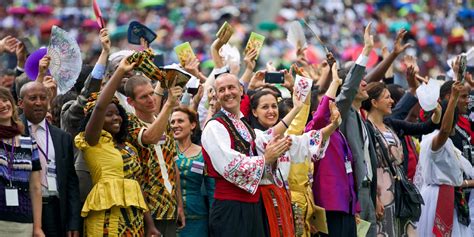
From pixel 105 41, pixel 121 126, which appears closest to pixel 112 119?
pixel 121 126

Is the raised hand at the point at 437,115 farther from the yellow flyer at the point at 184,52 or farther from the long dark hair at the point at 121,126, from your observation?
the long dark hair at the point at 121,126

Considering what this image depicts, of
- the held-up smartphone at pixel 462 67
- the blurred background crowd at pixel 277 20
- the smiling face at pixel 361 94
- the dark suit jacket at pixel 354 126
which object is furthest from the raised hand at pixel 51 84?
the blurred background crowd at pixel 277 20

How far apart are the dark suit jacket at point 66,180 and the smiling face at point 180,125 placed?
1.32 m

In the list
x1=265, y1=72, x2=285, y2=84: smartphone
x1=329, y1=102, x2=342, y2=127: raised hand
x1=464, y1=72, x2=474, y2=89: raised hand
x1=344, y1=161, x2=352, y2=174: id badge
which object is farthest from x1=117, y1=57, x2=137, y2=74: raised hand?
x1=464, y1=72, x2=474, y2=89: raised hand

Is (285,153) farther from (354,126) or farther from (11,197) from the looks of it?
(11,197)

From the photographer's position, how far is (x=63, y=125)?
10633 millimetres

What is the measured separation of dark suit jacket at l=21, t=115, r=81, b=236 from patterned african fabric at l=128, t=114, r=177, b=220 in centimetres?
51

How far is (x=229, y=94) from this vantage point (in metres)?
10.5

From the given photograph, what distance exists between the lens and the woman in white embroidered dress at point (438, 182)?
1297cm

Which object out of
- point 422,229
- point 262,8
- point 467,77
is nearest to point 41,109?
point 422,229

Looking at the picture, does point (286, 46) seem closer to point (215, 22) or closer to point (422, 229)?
point (215, 22)

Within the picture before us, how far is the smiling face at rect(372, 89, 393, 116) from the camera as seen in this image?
12289 mm

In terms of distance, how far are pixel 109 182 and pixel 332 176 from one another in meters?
2.41

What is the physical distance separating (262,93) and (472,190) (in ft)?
11.7
